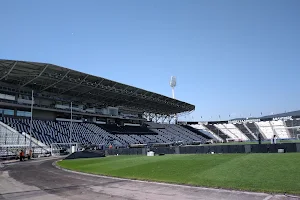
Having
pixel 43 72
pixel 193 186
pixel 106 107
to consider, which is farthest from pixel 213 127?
pixel 193 186

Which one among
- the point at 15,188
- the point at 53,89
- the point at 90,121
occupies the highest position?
the point at 53,89

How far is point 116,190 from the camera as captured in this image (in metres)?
10.9

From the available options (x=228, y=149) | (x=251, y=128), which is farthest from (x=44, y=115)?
(x=251, y=128)

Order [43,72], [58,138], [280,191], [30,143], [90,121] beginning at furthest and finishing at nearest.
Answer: [90,121], [58,138], [43,72], [30,143], [280,191]

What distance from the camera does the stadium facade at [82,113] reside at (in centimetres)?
4309

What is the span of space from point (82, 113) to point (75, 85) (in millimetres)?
13281

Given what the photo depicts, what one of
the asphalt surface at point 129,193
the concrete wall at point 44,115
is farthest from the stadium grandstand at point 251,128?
the asphalt surface at point 129,193

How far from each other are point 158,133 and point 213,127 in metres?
31.2

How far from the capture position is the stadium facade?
1697 inches

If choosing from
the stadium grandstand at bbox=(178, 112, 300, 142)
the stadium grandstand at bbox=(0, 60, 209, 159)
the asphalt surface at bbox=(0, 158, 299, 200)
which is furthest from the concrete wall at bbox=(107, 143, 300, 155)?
the stadium grandstand at bbox=(178, 112, 300, 142)

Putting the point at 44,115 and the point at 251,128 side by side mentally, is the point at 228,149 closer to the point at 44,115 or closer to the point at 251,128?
the point at 44,115

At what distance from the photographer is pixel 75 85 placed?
50656 mm

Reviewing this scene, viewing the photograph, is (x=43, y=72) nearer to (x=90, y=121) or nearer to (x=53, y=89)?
(x=53, y=89)

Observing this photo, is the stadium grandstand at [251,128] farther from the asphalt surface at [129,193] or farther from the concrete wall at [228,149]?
the asphalt surface at [129,193]
